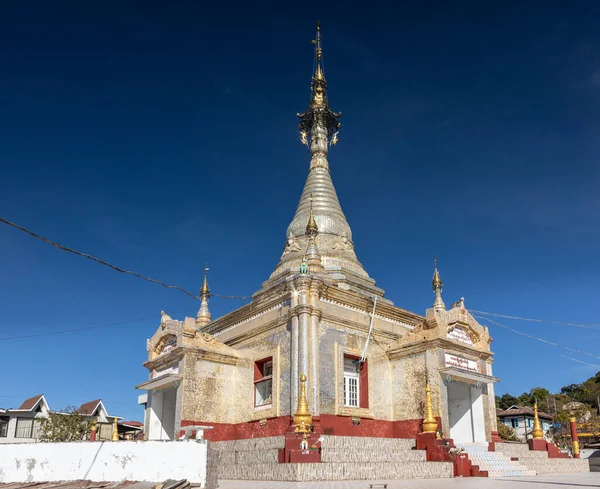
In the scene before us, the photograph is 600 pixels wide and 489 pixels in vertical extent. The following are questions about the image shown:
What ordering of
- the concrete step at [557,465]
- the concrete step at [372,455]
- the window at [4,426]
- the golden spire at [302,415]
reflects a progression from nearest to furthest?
the concrete step at [372,455], the golden spire at [302,415], the concrete step at [557,465], the window at [4,426]

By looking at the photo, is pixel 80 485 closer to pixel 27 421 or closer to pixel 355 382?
pixel 355 382

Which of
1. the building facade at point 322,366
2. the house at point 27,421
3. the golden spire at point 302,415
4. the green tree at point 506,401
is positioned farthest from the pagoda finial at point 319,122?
the green tree at point 506,401

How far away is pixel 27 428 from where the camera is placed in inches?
1783

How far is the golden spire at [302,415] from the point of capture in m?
18.3

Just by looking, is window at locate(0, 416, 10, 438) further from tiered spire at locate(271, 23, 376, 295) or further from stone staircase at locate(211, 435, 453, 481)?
stone staircase at locate(211, 435, 453, 481)

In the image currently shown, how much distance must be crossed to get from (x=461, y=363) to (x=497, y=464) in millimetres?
4496

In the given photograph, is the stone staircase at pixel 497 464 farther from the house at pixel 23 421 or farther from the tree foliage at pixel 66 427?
the house at pixel 23 421

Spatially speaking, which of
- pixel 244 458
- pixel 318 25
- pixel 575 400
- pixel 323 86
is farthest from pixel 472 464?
pixel 575 400

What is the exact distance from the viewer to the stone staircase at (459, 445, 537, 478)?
18.8 m

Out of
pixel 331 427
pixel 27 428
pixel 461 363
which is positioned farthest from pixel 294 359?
pixel 27 428

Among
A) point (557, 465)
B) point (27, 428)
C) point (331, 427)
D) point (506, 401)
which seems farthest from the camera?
point (506, 401)

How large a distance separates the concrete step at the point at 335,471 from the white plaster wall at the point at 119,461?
12.0 feet

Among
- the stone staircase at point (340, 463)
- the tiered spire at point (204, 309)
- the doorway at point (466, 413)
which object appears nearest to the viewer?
the stone staircase at point (340, 463)

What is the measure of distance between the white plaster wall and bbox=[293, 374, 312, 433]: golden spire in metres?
6.46
